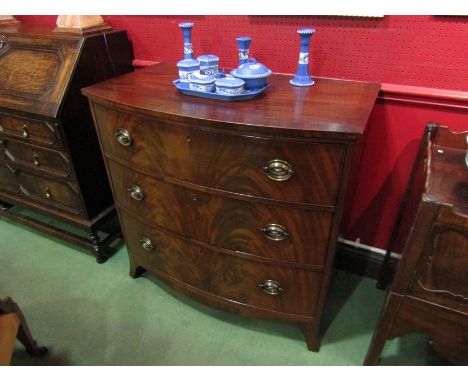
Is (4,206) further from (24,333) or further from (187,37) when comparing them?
(187,37)

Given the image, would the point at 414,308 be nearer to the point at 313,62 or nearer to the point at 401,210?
the point at 401,210

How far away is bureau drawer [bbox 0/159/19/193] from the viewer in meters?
1.76

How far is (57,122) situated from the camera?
138cm

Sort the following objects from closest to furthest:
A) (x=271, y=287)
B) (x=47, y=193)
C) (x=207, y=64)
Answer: (x=207, y=64), (x=271, y=287), (x=47, y=193)

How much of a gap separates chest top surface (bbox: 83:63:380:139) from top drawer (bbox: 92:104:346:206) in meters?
0.04

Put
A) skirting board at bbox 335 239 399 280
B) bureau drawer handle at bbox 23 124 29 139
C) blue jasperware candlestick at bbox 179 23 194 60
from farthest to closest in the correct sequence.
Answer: skirting board at bbox 335 239 399 280 → bureau drawer handle at bbox 23 124 29 139 → blue jasperware candlestick at bbox 179 23 194 60

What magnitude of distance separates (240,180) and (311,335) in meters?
0.75

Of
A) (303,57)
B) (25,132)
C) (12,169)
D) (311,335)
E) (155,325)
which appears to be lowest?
(155,325)

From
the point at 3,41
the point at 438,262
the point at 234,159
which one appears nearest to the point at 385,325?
the point at 438,262

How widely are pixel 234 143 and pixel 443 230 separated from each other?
23.5 inches

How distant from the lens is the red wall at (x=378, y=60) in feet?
3.66

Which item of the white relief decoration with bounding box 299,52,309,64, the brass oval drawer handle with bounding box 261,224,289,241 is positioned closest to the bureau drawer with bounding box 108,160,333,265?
the brass oval drawer handle with bounding box 261,224,289,241

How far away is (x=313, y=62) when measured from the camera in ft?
4.24

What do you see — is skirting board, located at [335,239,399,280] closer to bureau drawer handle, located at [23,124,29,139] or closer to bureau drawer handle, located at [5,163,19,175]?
bureau drawer handle, located at [23,124,29,139]
